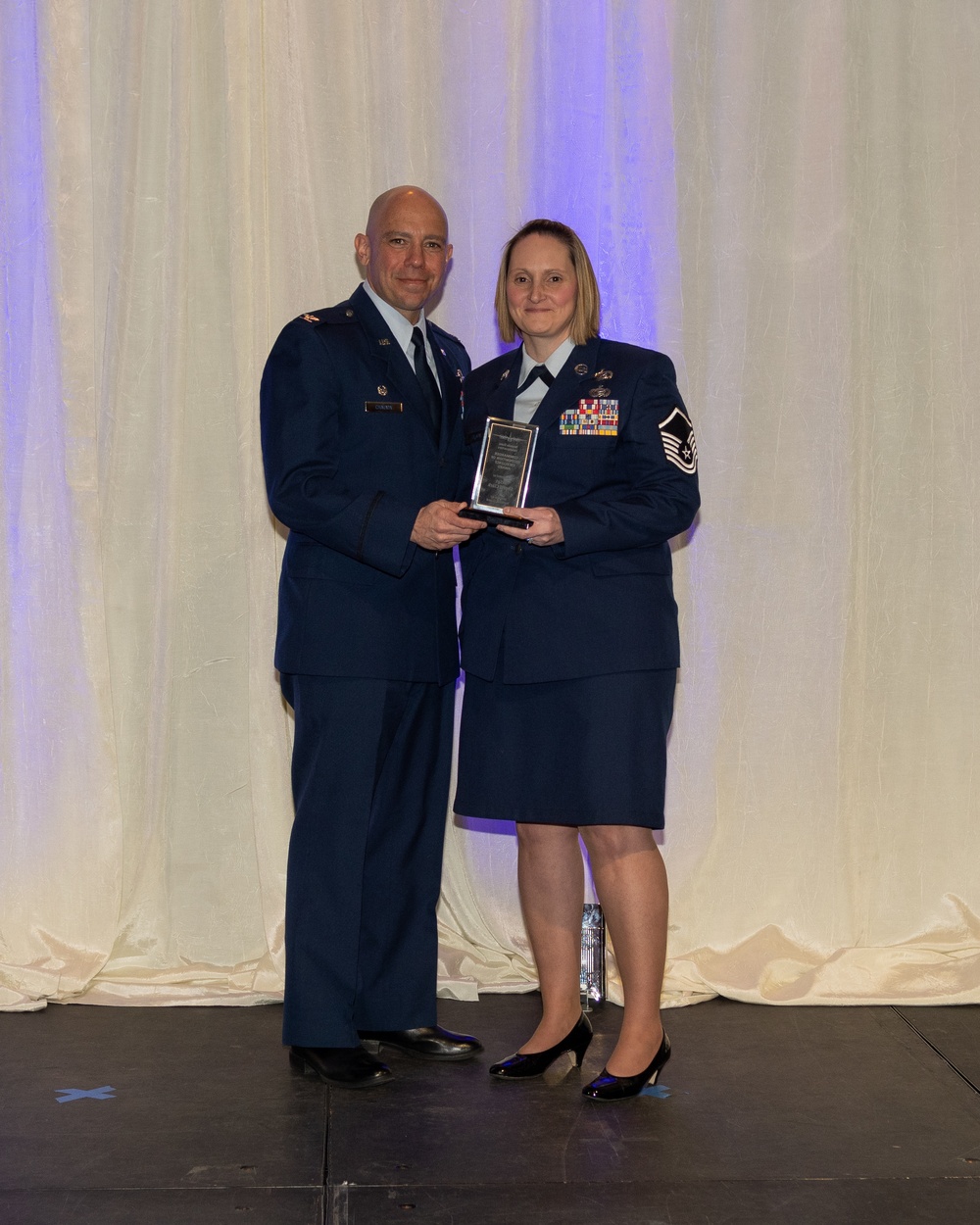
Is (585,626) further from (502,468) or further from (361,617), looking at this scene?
(361,617)

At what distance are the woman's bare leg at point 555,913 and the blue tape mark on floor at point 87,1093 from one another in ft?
2.86

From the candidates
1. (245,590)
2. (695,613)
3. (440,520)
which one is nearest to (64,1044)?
(245,590)

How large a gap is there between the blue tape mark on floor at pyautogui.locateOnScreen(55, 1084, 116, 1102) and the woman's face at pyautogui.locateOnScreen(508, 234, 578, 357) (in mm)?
1825

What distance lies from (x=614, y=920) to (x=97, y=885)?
1.52 meters

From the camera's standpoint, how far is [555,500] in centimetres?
281

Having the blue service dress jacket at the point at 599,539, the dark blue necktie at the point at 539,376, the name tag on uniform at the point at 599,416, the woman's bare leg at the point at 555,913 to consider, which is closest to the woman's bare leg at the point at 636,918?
the woman's bare leg at the point at 555,913

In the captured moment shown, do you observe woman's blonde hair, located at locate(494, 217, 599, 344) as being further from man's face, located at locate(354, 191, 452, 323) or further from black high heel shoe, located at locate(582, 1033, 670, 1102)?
black high heel shoe, located at locate(582, 1033, 670, 1102)

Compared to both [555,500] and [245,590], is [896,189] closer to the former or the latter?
[555,500]

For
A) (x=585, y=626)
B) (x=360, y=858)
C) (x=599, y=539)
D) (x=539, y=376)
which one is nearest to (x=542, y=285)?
(x=539, y=376)

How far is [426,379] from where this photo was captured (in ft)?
9.88

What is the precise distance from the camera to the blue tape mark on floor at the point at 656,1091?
2.74 metres

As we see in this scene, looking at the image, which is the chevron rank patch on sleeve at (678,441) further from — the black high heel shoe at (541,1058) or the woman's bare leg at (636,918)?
the black high heel shoe at (541,1058)

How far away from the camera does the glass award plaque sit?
2633mm

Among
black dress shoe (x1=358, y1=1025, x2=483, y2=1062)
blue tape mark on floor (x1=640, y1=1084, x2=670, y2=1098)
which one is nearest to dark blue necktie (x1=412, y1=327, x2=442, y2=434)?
black dress shoe (x1=358, y1=1025, x2=483, y2=1062)
